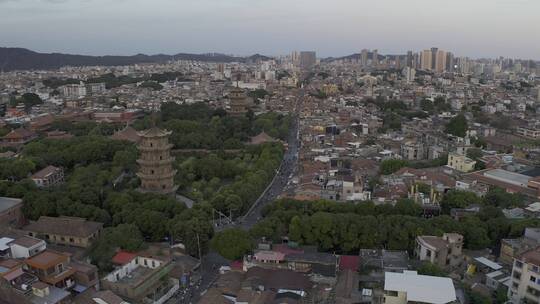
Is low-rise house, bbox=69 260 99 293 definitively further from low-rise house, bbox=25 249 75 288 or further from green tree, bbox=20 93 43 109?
green tree, bbox=20 93 43 109

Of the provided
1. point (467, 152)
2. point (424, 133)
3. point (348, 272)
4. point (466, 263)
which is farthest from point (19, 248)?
point (424, 133)

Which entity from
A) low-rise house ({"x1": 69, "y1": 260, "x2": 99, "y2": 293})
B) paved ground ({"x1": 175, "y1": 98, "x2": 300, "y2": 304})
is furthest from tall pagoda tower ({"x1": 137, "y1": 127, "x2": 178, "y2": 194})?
low-rise house ({"x1": 69, "y1": 260, "x2": 99, "y2": 293})

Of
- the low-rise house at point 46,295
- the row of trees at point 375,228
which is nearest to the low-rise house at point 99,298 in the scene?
the low-rise house at point 46,295

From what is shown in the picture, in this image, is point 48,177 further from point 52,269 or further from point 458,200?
point 458,200

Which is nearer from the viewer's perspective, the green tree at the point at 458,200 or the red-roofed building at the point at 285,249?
the red-roofed building at the point at 285,249

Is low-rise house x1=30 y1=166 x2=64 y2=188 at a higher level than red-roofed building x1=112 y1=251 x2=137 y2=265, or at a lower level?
higher

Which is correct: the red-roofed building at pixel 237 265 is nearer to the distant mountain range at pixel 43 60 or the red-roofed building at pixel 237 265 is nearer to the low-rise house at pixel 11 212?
the low-rise house at pixel 11 212
